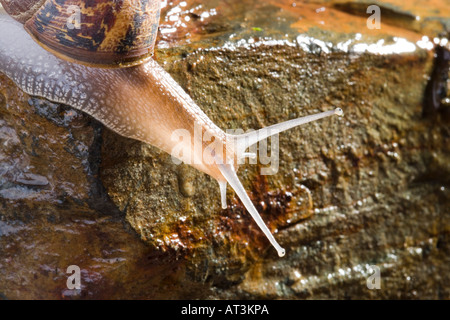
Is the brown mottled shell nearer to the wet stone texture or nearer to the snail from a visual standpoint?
the snail

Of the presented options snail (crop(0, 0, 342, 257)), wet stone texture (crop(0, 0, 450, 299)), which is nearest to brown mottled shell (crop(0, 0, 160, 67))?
snail (crop(0, 0, 342, 257))

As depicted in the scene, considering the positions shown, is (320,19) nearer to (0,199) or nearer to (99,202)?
(99,202)

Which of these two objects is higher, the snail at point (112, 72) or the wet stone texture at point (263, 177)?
the snail at point (112, 72)

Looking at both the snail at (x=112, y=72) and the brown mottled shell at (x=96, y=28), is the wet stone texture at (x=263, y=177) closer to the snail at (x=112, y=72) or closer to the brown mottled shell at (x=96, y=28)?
the snail at (x=112, y=72)

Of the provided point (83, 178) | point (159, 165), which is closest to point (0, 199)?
point (83, 178)

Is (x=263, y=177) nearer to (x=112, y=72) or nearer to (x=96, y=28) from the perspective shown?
(x=112, y=72)

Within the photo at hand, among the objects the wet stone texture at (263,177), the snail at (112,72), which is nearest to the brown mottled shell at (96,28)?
the snail at (112,72)

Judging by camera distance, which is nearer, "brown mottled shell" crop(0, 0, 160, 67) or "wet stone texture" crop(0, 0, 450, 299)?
"brown mottled shell" crop(0, 0, 160, 67)
